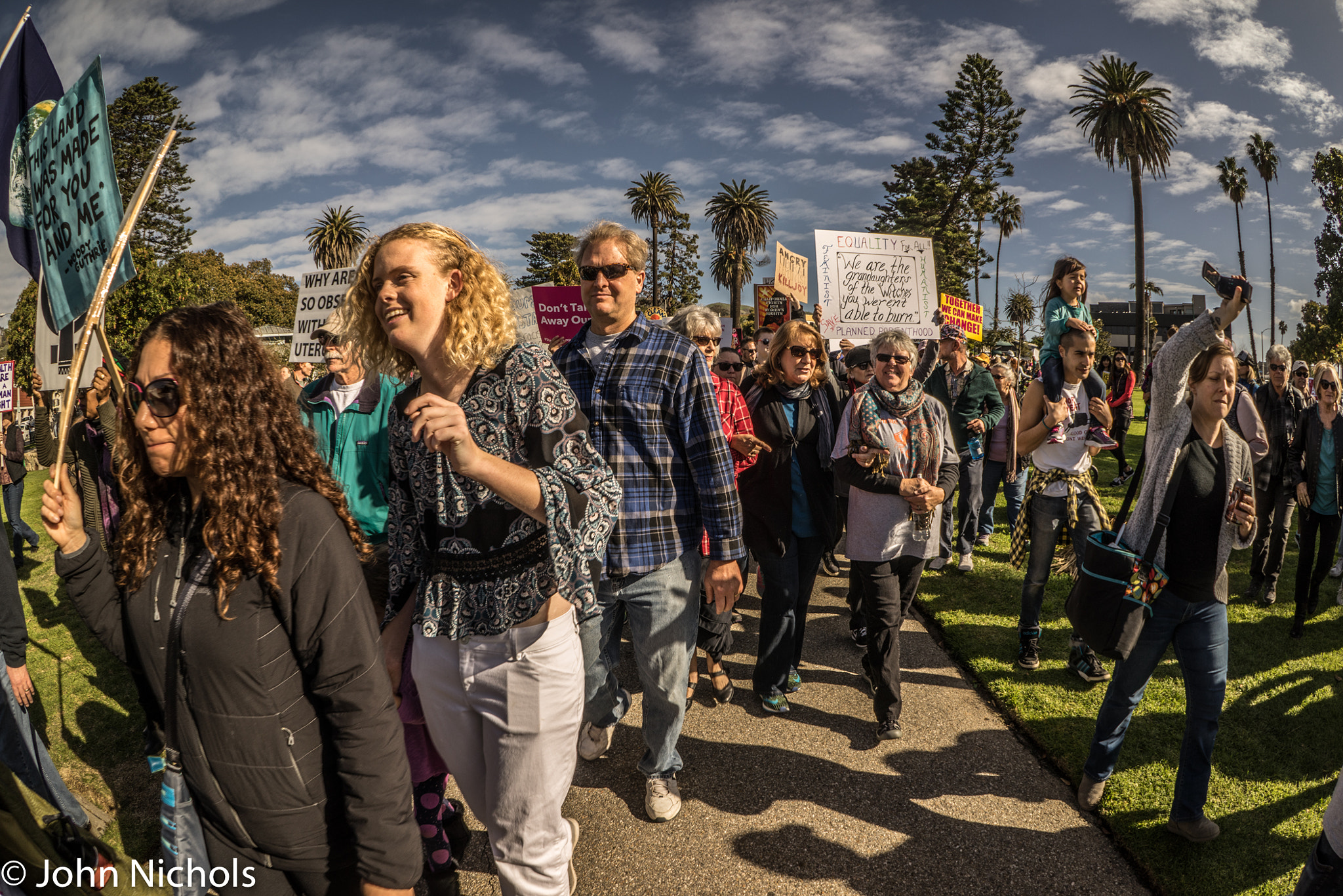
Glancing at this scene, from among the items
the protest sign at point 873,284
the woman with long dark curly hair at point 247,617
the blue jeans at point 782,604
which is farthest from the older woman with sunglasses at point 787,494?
the protest sign at point 873,284

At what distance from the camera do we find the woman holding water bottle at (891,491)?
12.2ft

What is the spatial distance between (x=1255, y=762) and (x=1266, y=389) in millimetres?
5523

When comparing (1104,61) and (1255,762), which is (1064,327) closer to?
(1255,762)

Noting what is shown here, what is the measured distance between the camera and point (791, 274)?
1423cm

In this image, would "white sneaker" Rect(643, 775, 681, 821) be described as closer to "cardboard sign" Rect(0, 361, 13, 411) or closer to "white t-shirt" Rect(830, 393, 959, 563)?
"white t-shirt" Rect(830, 393, 959, 563)

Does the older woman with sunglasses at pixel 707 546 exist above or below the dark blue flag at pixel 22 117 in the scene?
below

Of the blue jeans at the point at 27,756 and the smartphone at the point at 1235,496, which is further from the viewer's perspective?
the smartphone at the point at 1235,496

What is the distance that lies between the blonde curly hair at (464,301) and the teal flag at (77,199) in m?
0.61

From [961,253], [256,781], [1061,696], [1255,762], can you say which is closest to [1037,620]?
[1061,696]

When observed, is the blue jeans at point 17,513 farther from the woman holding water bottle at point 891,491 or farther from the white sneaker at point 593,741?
the woman holding water bottle at point 891,491

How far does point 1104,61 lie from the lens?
105 feet

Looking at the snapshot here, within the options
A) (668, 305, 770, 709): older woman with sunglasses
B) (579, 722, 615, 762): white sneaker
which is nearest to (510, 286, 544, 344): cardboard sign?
(668, 305, 770, 709): older woman with sunglasses

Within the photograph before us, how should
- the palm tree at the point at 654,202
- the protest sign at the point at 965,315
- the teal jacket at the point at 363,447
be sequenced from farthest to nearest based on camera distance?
the palm tree at the point at 654,202, the protest sign at the point at 965,315, the teal jacket at the point at 363,447

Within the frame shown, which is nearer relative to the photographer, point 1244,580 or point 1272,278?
point 1244,580
